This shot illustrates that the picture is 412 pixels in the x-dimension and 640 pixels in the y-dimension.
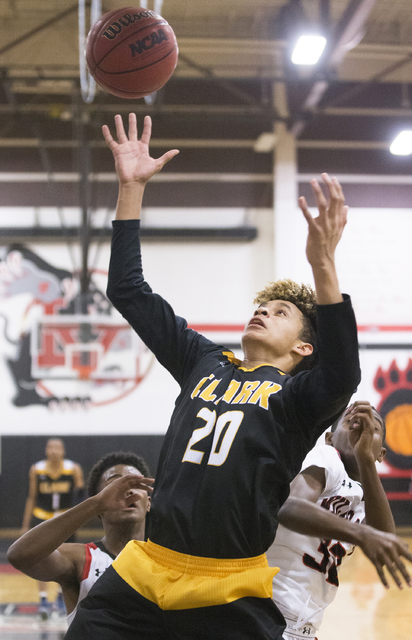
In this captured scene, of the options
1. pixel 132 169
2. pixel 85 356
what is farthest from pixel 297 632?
pixel 85 356

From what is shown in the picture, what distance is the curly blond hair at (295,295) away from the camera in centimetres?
250

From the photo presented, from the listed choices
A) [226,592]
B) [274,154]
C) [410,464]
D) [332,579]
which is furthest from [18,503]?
[226,592]

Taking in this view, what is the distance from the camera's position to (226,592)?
177cm

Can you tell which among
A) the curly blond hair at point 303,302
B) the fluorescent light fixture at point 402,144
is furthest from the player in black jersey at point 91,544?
the fluorescent light fixture at point 402,144

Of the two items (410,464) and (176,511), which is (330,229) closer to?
(176,511)

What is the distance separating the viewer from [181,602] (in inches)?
69.2

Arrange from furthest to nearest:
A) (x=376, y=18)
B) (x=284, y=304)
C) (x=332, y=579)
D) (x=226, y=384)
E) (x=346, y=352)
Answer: (x=376, y=18)
(x=332, y=579)
(x=284, y=304)
(x=226, y=384)
(x=346, y=352)

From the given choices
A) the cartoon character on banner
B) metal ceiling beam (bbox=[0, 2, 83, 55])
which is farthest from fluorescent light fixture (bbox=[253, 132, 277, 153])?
the cartoon character on banner

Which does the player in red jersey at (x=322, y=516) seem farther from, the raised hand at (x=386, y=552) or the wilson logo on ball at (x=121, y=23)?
the wilson logo on ball at (x=121, y=23)

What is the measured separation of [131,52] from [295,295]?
4.99 feet

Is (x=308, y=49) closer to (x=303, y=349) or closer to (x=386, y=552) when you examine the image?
(x=303, y=349)

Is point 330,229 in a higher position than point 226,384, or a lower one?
higher

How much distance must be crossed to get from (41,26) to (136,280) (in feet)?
30.9

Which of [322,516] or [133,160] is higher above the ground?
[133,160]
